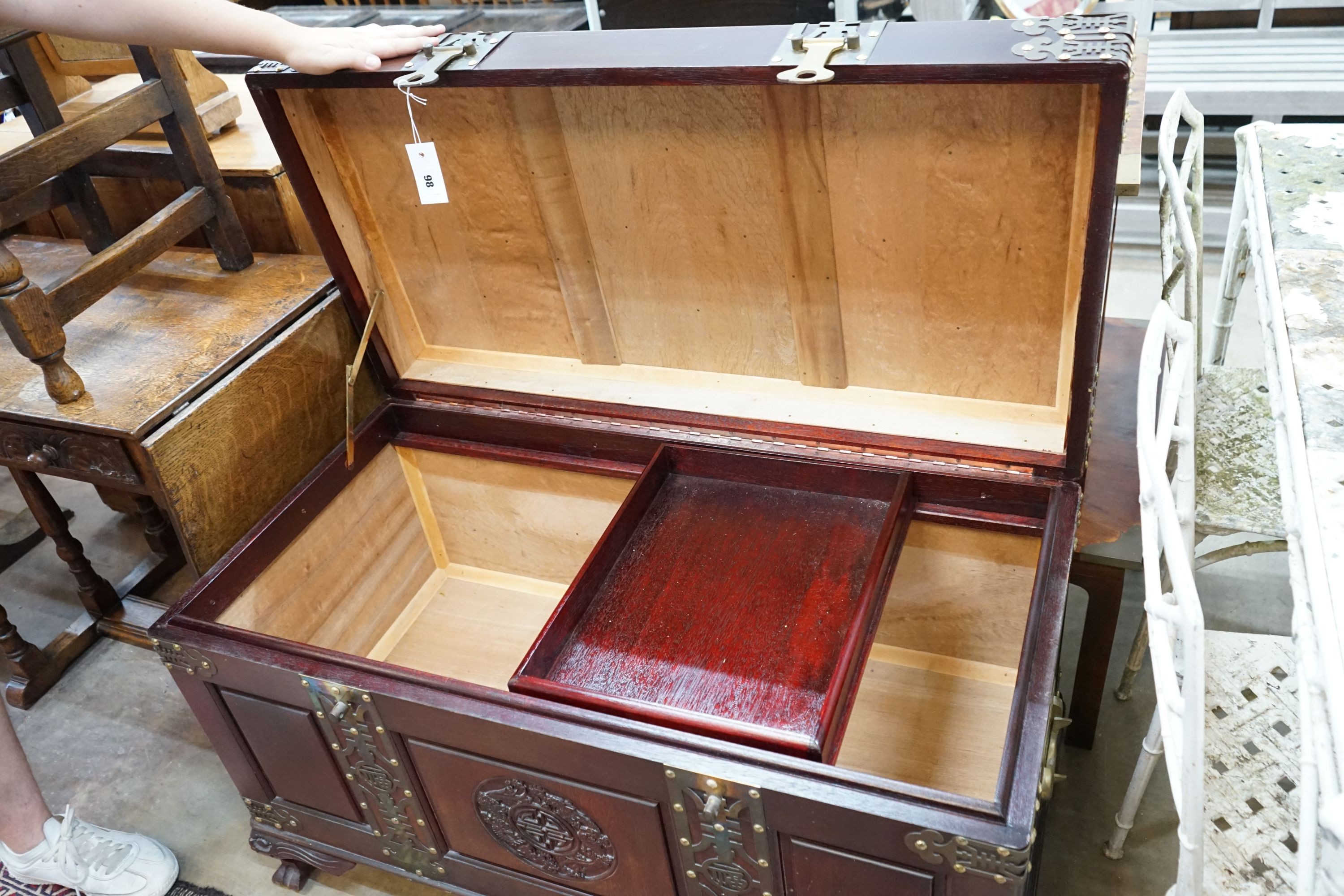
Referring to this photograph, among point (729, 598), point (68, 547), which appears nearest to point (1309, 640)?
point (729, 598)

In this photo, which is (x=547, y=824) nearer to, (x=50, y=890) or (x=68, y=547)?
(x=50, y=890)

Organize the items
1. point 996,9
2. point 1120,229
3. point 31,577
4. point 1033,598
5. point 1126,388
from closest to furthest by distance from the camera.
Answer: point 1033,598
point 1126,388
point 31,577
point 1120,229
point 996,9

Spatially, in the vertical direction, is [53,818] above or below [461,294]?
below

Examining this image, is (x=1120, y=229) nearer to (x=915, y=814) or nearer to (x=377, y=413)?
(x=377, y=413)

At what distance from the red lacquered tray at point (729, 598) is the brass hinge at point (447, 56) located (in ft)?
2.13

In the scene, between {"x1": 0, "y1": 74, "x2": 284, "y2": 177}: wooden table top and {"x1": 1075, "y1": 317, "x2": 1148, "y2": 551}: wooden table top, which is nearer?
{"x1": 1075, "y1": 317, "x2": 1148, "y2": 551}: wooden table top

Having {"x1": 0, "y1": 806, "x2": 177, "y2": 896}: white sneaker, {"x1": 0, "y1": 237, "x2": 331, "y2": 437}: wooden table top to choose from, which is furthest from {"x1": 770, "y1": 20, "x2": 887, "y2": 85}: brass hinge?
{"x1": 0, "y1": 806, "x2": 177, "y2": 896}: white sneaker

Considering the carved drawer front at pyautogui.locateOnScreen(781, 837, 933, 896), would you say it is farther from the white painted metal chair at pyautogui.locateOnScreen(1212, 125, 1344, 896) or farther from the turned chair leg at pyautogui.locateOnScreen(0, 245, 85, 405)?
the turned chair leg at pyautogui.locateOnScreen(0, 245, 85, 405)

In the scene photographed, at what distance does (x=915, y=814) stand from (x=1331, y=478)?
0.56 m

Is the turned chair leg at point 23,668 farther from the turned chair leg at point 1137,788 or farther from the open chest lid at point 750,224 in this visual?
the turned chair leg at point 1137,788

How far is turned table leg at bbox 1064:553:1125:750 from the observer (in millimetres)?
1426

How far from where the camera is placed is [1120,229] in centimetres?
299

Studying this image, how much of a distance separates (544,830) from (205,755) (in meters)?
0.96

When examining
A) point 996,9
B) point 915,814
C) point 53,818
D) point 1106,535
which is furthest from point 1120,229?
point 53,818
